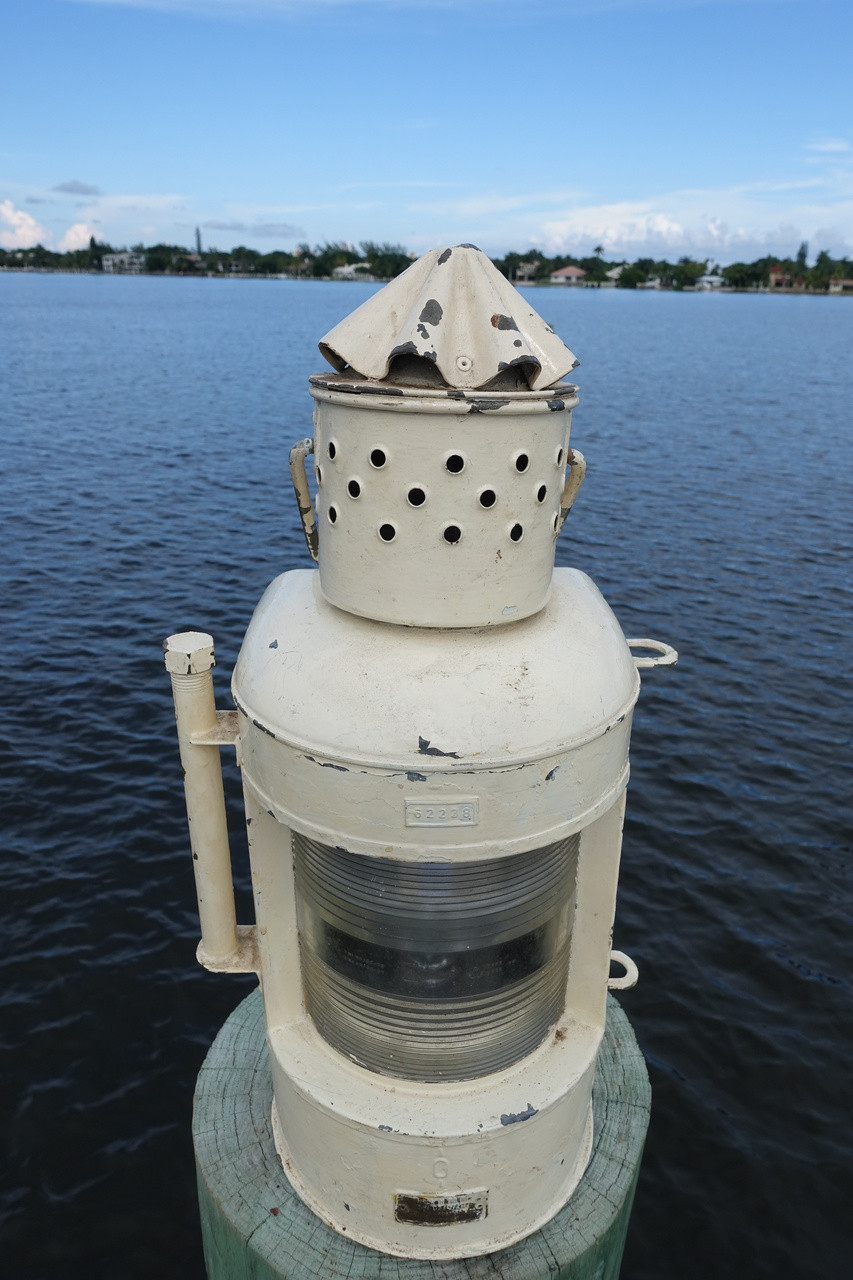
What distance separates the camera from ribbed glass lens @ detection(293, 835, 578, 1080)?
380cm

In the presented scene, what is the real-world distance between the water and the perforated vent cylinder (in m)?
6.95

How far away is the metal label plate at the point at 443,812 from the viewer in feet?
Result: 10.9

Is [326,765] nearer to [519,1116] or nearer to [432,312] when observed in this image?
[432,312]

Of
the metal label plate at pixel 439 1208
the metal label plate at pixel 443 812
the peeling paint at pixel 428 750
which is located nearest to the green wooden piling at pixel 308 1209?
the metal label plate at pixel 439 1208

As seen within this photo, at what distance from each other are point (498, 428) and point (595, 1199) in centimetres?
412

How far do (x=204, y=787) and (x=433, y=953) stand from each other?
135 centimetres

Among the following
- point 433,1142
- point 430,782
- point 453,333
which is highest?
point 453,333

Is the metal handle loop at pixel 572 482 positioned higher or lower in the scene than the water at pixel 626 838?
higher

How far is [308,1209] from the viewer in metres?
4.61

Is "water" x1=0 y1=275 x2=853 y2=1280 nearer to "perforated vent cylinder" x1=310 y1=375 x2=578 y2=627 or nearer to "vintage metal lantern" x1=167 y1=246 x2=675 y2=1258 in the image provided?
"vintage metal lantern" x1=167 y1=246 x2=675 y2=1258

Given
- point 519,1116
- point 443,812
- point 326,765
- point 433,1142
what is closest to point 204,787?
point 326,765

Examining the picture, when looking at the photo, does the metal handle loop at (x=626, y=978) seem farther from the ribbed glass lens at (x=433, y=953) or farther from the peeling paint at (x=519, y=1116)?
the peeling paint at (x=519, y=1116)

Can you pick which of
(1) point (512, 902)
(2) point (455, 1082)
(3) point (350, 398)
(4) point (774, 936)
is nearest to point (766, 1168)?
(4) point (774, 936)

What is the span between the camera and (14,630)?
58.3 feet
